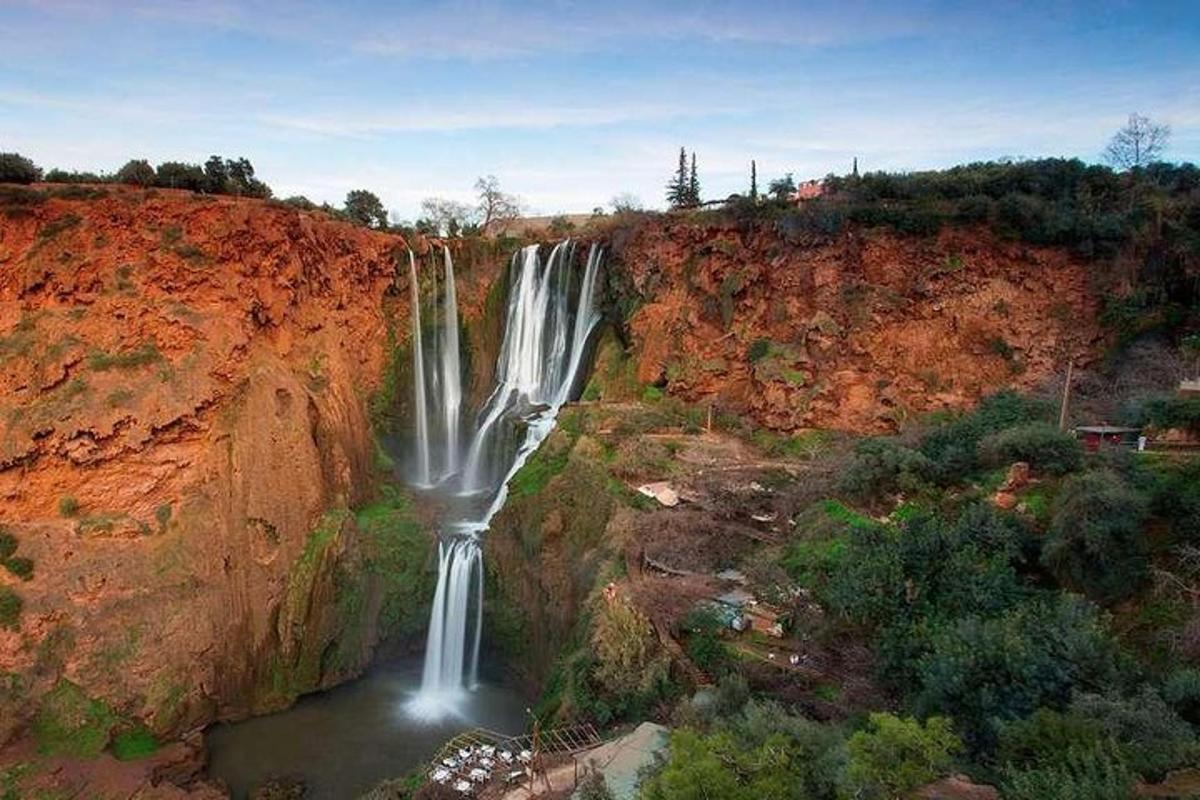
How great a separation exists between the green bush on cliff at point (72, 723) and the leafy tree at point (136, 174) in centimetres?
1449

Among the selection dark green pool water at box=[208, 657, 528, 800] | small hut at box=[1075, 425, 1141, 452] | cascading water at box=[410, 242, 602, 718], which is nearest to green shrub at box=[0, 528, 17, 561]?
dark green pool water at box=[208, 657, 528, 800]

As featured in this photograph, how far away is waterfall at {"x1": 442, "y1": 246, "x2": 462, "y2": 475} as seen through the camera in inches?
1066

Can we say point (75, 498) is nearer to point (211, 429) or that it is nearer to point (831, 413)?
point (211, 429)

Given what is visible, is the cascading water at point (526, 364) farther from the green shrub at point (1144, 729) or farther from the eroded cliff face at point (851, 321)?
the green shrub at point (1144, 729)

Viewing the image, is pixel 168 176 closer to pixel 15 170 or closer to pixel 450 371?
pixel 15 170

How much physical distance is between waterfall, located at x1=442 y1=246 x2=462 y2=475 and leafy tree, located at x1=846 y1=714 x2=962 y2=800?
20.5m

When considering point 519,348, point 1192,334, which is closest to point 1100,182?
point 1192,334

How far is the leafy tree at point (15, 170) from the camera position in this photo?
2032 centimetres

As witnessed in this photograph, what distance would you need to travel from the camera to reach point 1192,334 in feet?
60.1

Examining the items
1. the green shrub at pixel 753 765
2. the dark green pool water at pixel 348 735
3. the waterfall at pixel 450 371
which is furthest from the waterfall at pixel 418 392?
the green shrub at pixel 753 765

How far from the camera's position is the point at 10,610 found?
53.1 ft

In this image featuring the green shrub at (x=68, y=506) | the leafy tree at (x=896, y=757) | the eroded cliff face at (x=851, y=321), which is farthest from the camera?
the eroded cliff face at (x=851, y=321)

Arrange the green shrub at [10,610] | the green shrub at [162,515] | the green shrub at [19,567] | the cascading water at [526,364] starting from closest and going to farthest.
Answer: the green shrub at [10,610], the green shrub at [19,567], the green shrub at [162,515], the cascading water at [526,364]

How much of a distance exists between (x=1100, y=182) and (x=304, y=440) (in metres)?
24.4
